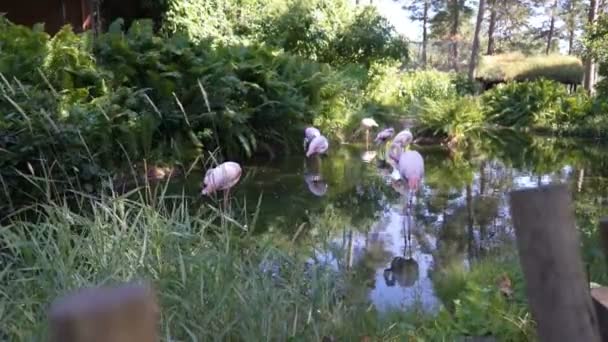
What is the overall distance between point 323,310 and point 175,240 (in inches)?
27.5

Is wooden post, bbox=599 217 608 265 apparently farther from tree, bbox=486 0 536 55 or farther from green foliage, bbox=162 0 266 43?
tree, bbox=486 0 536 55

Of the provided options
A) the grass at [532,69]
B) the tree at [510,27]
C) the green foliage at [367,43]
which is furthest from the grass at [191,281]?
the tree at [510,27]

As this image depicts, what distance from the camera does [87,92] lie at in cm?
680

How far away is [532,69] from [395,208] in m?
19.7

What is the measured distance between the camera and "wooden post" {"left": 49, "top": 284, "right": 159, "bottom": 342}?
0.48 meters

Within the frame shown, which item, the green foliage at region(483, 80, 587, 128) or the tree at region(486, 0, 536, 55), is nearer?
the green foliage at region(483, 80, 587, 128)

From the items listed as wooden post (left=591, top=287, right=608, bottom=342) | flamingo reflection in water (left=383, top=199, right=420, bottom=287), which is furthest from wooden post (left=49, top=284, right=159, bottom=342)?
flamingo reflection in water (left=383, top=199, right=420, bottom=287)

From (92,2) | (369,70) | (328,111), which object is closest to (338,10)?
(369,70)

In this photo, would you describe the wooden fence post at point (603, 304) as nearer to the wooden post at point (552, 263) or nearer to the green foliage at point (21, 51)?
the wooden post at point (552, 263)

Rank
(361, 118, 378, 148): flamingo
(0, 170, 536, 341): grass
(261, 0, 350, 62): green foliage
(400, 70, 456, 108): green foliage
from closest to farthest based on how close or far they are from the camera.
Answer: (0, 170, 536, 341): grass < (361, 118, 378, 148): flamingo < (261, 0, 350, 62): green foliage < (400, 70, 456, 108): green foliage

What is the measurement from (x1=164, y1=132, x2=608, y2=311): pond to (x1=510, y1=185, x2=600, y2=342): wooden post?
233 cm

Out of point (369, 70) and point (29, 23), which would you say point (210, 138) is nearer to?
point (29, 23)

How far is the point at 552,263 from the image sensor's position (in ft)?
2.92

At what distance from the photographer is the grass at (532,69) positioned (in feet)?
78.1
